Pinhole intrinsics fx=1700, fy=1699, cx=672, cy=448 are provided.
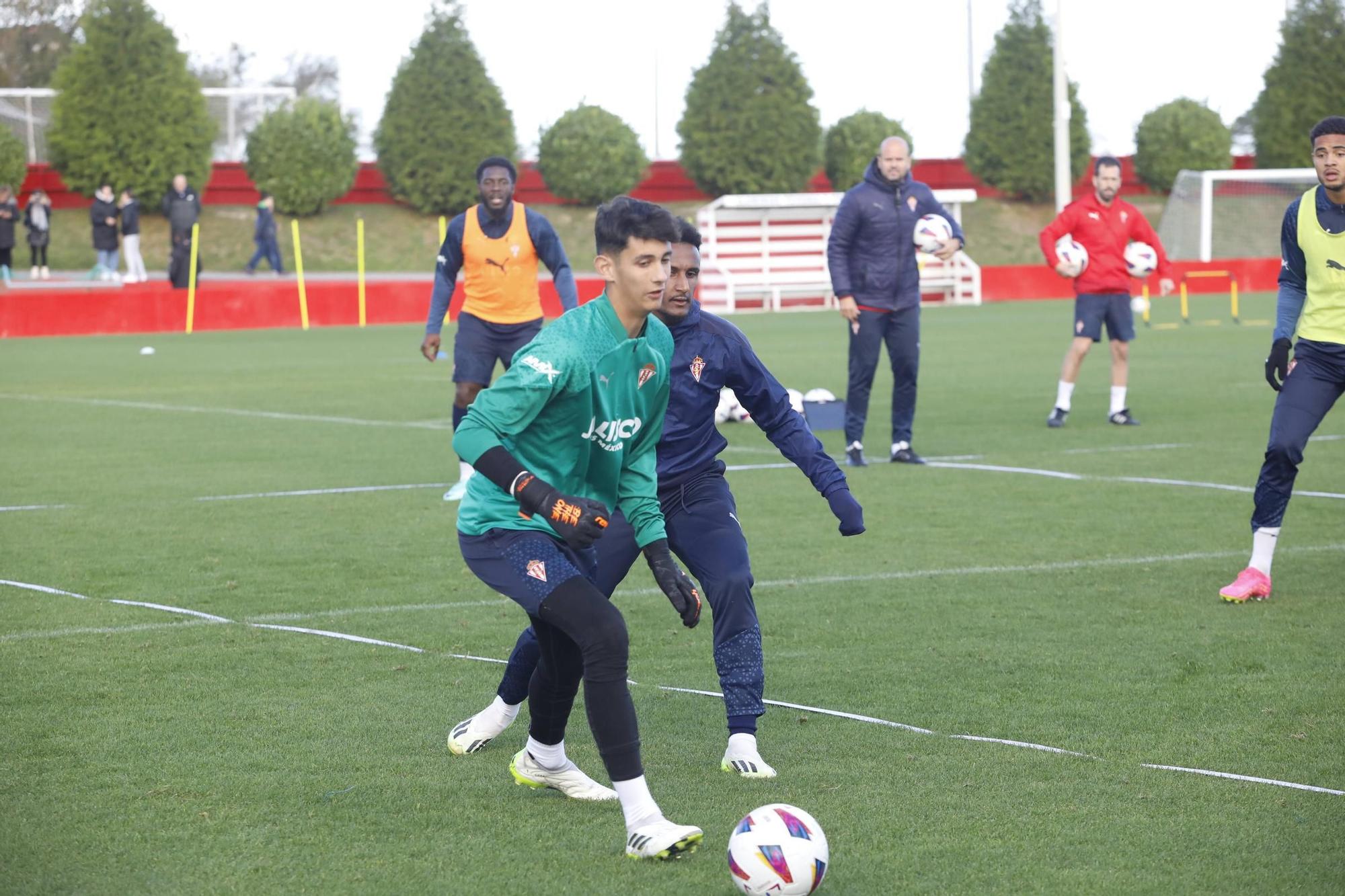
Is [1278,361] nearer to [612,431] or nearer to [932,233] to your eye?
[612,431]

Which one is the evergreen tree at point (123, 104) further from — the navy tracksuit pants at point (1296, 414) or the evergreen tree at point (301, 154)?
the navy tracksuit pants at point (1296, 414)

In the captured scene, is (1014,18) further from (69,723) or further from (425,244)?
(69,723)

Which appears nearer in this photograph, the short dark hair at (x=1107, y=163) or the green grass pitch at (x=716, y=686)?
the green grass pitch at (x=716, y=686)

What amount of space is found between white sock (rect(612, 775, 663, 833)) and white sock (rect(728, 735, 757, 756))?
821 millimetres

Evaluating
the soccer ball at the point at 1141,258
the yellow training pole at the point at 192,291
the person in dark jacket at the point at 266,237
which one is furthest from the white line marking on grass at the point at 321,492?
the person in dark jacket at the point at 266,237

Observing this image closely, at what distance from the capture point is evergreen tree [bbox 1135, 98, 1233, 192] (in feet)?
184

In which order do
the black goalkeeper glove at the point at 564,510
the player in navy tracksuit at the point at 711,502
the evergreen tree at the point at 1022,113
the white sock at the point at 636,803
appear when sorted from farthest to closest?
the evergreen tree at the point at 1022,113 → the player in navy tracksuit at the point at 711,502 → the white sock at the point at 636,803 → the black goalkeeper glove at the point at 564,510

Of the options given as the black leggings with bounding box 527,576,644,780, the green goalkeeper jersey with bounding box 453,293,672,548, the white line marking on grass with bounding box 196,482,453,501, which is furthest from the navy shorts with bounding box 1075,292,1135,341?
the black leggings with bounding box 527,576,644,780

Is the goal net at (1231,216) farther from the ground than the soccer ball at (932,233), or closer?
farther from the ground

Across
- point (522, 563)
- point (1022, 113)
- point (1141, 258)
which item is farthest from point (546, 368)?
point (1022, 113)

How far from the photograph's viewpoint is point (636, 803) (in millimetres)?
4574

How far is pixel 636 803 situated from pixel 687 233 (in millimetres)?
2009

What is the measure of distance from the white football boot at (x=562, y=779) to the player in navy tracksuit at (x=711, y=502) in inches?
16.3

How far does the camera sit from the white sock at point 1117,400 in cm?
1535
